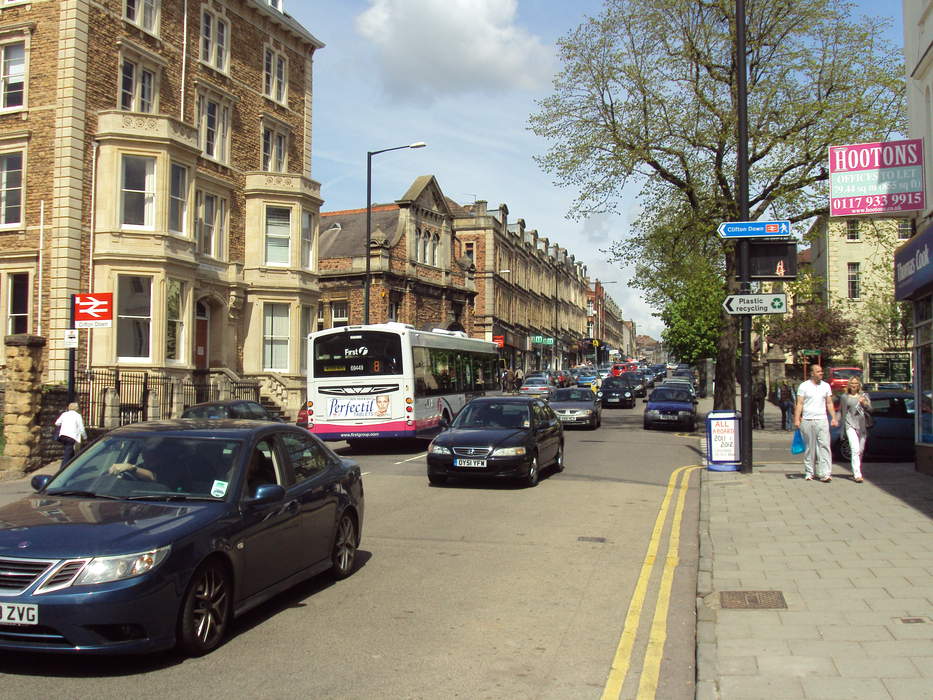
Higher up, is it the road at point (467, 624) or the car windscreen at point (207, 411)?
the car windscreen at point (207, 411)

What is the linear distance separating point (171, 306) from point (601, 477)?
50.7 ft

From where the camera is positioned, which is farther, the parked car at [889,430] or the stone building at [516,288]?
the stone building at [516,288]

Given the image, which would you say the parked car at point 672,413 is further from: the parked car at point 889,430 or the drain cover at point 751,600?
the drain cover at point 751,600

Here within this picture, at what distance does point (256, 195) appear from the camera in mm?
31078

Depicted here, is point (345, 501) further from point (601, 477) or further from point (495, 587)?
point (601, 477)

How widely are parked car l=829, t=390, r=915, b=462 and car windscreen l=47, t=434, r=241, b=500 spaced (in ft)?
48.9

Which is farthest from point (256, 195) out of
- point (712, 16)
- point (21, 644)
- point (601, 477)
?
point (21, 644)

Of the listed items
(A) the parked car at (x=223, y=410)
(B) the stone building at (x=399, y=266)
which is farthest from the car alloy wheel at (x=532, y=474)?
(B) the stone building at (x=399, y=266)

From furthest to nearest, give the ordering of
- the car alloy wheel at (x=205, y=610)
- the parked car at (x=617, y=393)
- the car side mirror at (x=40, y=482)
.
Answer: the parked car at (x=617, y=393), the car side mirror at (x=40, y=482), the car alloy wheel at (x=205, y=610)

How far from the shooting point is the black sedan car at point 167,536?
190 inches

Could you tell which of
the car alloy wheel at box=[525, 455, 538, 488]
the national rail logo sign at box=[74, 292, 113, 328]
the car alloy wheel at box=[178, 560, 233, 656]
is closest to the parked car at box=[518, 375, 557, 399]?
the car alloy wheel at box=[525, 455, 538, 488]

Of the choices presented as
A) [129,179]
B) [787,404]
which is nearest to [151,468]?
[129,179]

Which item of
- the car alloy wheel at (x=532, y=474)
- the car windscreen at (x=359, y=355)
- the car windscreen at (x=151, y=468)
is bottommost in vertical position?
the car alloy wheel at (x=532, y=474)

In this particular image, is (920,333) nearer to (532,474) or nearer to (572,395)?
(532,474)
